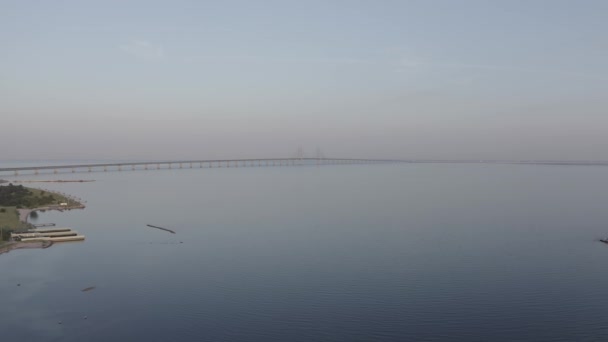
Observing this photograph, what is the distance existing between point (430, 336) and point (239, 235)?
15.2 meters

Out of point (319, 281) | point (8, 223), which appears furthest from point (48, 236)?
point (319, 281)

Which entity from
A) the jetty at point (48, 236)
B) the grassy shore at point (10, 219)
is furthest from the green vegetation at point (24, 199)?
the jetty at point (48, 236)

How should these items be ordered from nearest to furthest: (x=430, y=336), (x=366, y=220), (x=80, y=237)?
(x=430, y=336) < (x=80, y=237) < (x=366, y=220)

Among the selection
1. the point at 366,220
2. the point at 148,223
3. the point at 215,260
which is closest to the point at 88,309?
the point at 215,260

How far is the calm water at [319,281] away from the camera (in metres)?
13.2

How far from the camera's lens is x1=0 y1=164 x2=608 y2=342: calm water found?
1316 centimetres

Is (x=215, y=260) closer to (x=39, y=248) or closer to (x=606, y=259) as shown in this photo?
(x=39, y=248)

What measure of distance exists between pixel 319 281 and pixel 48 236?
16.7m

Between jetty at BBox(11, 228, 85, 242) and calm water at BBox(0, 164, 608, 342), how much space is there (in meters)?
0.99

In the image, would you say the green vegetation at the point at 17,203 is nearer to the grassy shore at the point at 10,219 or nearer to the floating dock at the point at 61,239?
the grassy shore at the point at 10,219

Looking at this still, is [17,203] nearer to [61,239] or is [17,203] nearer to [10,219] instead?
[10,219]

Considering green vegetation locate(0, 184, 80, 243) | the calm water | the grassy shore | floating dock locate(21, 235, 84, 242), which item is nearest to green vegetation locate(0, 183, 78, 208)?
green vegetation locate(0, 184, 80, 243)

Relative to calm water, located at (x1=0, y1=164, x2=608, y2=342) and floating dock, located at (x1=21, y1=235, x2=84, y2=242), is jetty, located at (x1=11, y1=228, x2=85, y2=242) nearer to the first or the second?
floating dock, located at (x1=21, y1=235, x2=84, y2=242)

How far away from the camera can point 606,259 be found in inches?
801
